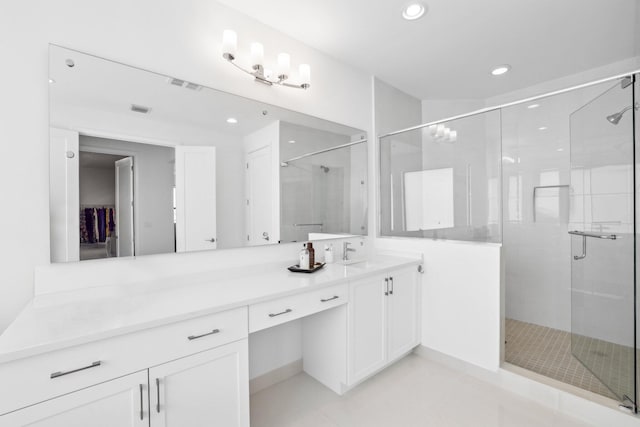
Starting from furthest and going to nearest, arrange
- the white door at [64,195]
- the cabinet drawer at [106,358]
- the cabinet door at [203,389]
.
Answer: the white door at [64,195], the cabinet door at [203,389], the cabinet drawer at [106,358]

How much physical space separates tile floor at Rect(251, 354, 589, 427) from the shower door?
61 cm

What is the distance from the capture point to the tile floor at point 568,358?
1.81 meters

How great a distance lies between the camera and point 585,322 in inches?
89.0

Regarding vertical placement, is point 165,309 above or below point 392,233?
below

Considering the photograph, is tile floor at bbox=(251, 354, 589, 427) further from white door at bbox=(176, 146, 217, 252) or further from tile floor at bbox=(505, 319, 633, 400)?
white door at bbox=(176, 146, 217, 252)

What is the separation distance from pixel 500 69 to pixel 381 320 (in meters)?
2.65

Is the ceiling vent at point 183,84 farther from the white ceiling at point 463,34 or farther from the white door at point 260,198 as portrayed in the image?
the white ceiling at point 463,34

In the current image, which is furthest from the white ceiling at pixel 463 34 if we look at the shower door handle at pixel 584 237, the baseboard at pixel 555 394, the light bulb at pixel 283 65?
the baseboard at pixel 555 394

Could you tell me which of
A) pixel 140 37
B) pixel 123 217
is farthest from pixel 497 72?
pixel 123 217

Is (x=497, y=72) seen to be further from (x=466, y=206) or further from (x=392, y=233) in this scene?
(x=392, y=233)

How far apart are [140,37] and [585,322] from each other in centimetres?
368

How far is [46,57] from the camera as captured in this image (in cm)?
132

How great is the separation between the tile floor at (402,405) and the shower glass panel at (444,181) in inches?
44.0

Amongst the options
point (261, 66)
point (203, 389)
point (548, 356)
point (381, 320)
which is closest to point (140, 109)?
point (261, 66)
